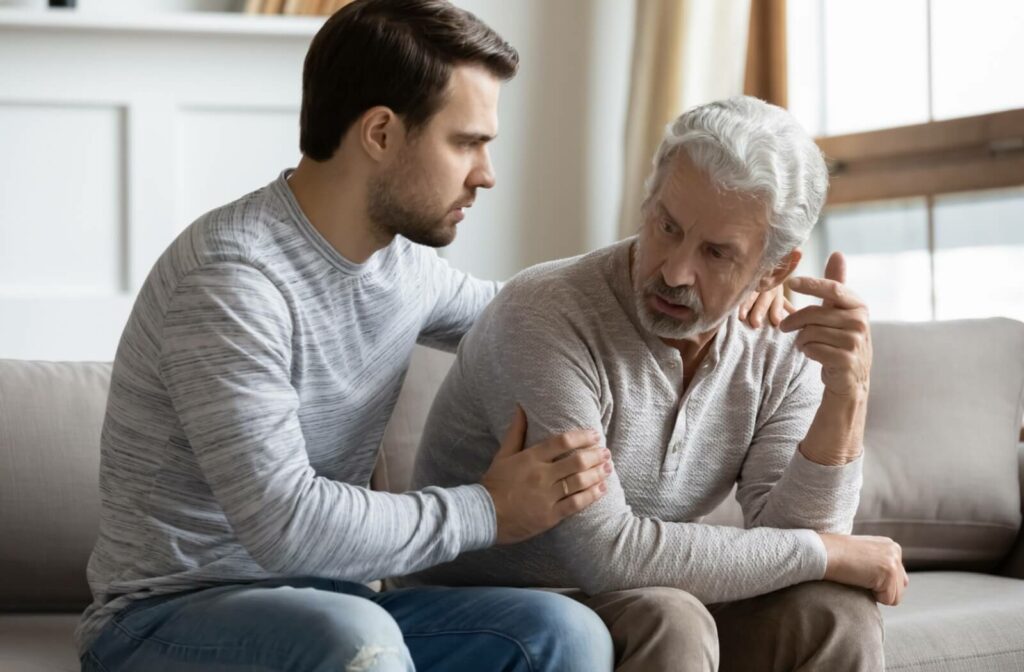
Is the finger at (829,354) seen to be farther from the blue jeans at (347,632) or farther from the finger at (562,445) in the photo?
the blue jeans at (347,632)

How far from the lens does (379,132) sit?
1.59 m

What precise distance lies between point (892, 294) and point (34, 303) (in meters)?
2.06

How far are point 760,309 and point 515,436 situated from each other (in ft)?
1.45

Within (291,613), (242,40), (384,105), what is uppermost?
(242,40)

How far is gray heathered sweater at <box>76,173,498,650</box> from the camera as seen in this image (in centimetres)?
145

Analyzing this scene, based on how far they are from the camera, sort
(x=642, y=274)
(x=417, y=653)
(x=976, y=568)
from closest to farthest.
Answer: (x=417, y=653)
(x=642, y=274)
(x=976, y=568)

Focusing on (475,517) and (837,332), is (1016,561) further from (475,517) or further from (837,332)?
(475,517)

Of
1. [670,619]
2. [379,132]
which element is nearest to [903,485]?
[670,619]

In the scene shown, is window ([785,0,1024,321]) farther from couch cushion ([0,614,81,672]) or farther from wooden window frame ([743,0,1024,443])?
couch cushion ([0,614,81,672])

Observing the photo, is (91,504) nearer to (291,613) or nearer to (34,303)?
(291,613)

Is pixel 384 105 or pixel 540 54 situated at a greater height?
pixel 540 54

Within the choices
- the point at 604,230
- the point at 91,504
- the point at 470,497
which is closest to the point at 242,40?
the point at 604,230

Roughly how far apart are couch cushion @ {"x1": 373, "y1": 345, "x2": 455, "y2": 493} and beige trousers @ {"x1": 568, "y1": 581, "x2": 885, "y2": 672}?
52 centimetres

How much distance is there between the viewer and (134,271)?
3.30 metres
